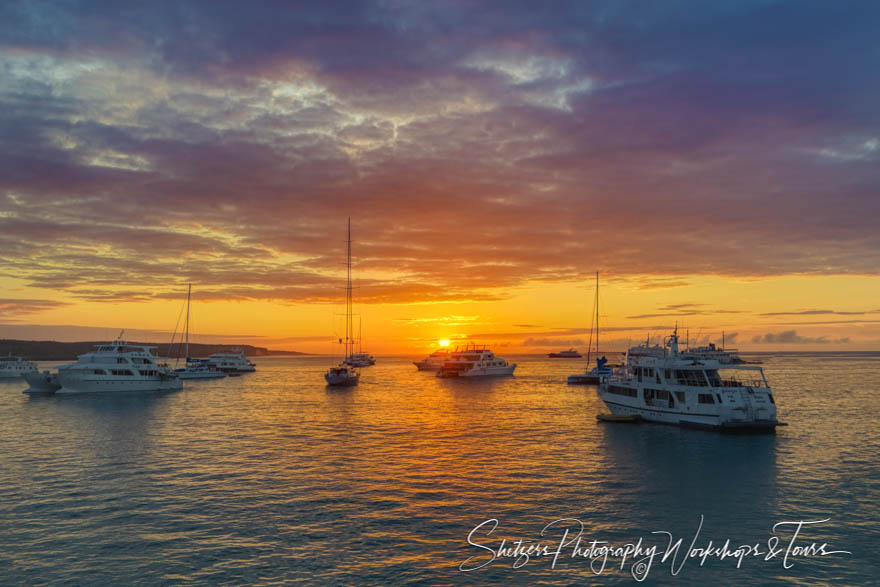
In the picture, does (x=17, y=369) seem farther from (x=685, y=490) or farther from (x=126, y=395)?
(x=685, y=490)

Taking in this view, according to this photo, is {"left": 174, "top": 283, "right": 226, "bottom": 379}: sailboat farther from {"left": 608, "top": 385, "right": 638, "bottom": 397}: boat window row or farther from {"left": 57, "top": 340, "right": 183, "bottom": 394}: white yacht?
{"left": 608, "top": 385, "right": 638, "bottom": 397}: boat window row

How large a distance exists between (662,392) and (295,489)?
4372 centimetres

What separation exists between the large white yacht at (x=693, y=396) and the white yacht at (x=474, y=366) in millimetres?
93428

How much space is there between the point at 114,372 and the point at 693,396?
9543 cm

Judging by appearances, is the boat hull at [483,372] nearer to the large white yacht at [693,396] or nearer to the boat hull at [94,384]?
the boat hull at [94,384]

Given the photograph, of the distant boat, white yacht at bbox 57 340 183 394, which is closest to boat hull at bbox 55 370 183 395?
white yacht at bbox 57 340 183 394

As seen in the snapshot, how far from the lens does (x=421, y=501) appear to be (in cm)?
3006

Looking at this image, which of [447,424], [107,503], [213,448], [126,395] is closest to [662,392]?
[447,424]

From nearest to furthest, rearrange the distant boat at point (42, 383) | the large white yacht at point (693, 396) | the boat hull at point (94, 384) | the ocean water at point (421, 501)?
the ocean water at point (421, 501) → the large white yacht at point (693, 396) → the boat hull at point (94, 384) → the distant boat at point (42, 383)

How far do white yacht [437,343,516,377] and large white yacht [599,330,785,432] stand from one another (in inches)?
3678

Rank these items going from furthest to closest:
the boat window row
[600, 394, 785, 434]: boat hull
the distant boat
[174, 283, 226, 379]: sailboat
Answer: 1. [174, 283, 226, 379]: sailboat
2. the distant boat
3. the boat window row
4. [600, 394, 785, 434]: boat hull

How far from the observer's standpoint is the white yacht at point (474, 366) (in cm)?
15738

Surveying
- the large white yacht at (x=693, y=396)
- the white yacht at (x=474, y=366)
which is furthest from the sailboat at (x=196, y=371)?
the large white yacht at (x=693, y=396)

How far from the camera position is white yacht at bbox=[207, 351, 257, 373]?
175m
